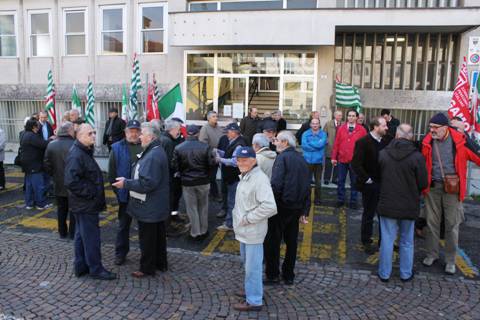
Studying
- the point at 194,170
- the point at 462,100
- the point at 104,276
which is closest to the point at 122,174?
the point at 194,170

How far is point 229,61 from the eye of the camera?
1248 cm

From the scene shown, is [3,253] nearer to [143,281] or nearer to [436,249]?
[143,281]

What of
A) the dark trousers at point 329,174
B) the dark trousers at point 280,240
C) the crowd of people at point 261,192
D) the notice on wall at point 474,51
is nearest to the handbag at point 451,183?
the crowd of people at point 261,192

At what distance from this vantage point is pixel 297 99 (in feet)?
40.0

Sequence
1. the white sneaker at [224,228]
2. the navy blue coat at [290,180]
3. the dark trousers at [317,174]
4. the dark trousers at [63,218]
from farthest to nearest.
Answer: the dark trousers at [317,174] < the white sneaker at [224,228] < the dark trousers at [63,218] < the navy blue coat at [290,180]

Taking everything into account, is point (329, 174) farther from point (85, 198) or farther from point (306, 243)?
point (85, 198)

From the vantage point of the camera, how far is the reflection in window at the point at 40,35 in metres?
14.5

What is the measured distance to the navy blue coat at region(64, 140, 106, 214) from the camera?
462 cm

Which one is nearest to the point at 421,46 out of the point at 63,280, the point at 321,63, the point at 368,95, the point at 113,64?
the point at 368,95

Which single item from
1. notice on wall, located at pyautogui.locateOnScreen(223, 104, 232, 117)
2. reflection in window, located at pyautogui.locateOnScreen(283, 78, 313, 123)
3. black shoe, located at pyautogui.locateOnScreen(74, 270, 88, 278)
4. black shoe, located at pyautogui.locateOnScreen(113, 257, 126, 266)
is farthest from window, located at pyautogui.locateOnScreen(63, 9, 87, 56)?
→ black shoe, located at pyautogui.locateOnScreen(74, 270, 88, 278)

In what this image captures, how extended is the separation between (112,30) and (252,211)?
11.8 metres

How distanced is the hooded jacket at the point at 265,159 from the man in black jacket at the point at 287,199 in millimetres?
340

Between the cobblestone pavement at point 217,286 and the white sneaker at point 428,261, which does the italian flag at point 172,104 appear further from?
the white sneaker at point 428,261

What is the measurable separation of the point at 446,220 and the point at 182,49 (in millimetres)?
9865
